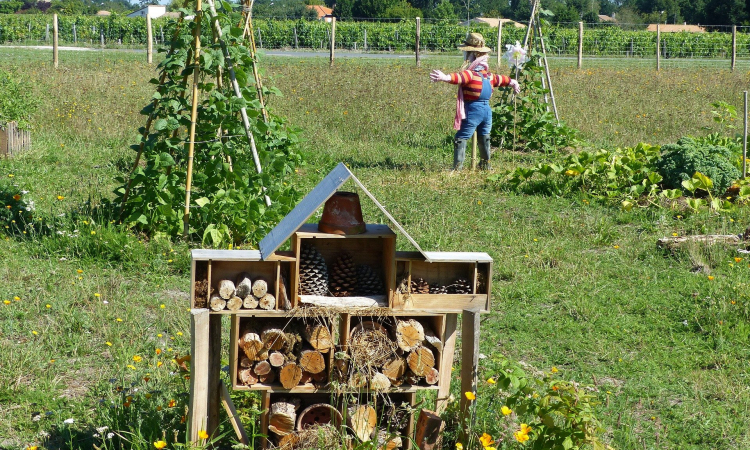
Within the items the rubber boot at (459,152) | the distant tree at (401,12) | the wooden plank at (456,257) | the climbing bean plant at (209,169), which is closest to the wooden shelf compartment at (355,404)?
the wooden plank at (456,257)

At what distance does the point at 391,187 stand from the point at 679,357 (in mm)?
4377

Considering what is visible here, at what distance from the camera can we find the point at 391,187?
853 centimetres

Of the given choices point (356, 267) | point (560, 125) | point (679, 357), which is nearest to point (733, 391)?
point (679, 357)

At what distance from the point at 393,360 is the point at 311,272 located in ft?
1.62

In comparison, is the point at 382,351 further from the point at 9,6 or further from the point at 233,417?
the point at 9,6

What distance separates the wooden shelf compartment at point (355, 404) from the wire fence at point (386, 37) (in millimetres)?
31490

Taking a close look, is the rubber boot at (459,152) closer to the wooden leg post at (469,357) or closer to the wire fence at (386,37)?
the wooden leg post at (469,357)

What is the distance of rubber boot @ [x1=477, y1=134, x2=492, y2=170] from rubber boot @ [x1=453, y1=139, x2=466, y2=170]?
0.28 meters

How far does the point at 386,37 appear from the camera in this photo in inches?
1663

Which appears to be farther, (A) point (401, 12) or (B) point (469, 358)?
(A) point (401, 12)

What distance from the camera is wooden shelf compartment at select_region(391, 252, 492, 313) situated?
10.5 feet

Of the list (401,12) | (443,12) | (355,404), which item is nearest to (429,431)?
(355,404)

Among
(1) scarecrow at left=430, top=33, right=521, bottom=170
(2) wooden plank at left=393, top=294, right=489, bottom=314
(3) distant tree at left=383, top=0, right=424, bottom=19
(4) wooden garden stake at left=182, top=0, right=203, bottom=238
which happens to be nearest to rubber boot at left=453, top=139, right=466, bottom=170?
(1) scarecrow at left=430, top=33, right=521, bottom=170

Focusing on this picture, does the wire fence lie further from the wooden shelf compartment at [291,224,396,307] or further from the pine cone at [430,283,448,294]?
the pine cone at [430,283,448,294]
